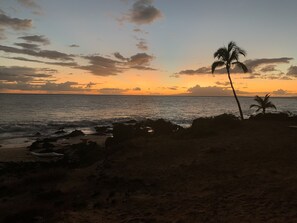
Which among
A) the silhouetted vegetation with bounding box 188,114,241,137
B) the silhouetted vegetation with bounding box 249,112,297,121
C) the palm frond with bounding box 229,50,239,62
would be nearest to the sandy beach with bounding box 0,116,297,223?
the silhouetted vegetation with bounding box 188,114,241,137

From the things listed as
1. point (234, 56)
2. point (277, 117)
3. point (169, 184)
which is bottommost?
point (169, 184)

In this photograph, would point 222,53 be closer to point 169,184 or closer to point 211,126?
point 211,126

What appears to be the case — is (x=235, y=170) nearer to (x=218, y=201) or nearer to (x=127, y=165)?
(x=218, y=201)

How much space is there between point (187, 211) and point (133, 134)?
20601mm

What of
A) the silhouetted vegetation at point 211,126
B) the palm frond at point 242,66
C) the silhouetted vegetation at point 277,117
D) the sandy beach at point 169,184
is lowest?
the sandy beach at point 169,184

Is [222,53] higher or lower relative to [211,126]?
higher

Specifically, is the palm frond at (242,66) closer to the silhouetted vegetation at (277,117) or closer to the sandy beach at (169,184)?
the silhouetted vegetation at (277,117)

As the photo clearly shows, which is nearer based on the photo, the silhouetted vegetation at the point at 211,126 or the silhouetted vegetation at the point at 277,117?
the silhouetted vegetation at the point at 211,126

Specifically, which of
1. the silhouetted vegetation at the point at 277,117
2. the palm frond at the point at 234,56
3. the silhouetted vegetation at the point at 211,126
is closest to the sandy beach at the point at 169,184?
the silhouetted vegetation at the point at 211,126

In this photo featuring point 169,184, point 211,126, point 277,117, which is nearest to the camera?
point 169,184

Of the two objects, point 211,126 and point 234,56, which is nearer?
point 211,126

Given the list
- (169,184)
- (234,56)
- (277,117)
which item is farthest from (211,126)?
(169,184)

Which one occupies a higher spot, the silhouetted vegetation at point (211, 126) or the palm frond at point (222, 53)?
the palm frond at point (222, 53)

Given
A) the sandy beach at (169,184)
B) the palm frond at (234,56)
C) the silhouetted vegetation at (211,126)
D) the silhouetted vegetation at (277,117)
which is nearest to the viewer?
the sandy beach at (169,184)
